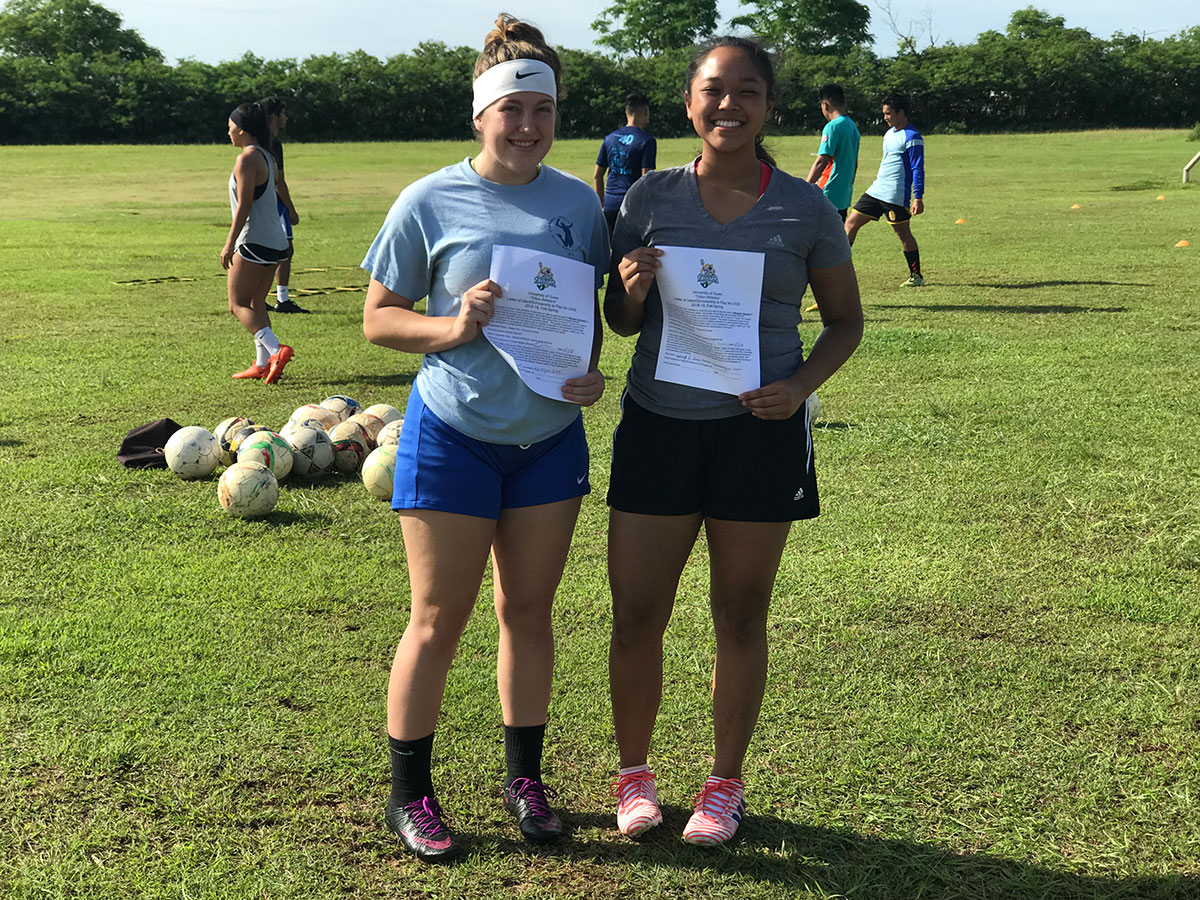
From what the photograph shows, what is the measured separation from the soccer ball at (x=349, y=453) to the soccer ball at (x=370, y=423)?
4.9 inches

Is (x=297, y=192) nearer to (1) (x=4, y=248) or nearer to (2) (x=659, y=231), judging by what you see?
(1) (x=4, y=248)

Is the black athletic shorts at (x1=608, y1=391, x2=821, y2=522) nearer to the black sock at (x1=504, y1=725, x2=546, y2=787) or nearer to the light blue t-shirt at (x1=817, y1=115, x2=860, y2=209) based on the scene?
the black sock at (x1=504, y1=725, x2=546, y2=787)

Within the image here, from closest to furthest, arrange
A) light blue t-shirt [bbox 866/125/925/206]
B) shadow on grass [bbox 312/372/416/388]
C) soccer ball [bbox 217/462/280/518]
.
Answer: soccer ball [bbox 217/462/280/518], shadow on grass [bbox 312/372/416/388], light blue t-shirt [bbox 866/125/925/206]

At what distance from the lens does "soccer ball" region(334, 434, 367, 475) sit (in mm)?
6879

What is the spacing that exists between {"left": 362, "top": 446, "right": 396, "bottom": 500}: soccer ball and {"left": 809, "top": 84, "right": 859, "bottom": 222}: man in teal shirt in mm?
7387

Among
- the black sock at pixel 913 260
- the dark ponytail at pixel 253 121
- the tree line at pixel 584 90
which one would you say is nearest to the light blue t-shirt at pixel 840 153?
the black sock at pixel 913 260

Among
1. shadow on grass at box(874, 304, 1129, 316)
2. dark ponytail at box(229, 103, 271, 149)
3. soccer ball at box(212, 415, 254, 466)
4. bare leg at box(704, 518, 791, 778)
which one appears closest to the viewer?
bare leg at box(704, 518, 791, 778)

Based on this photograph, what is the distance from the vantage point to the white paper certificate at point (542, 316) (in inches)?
118

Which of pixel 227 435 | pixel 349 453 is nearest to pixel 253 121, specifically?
pixel 227 435

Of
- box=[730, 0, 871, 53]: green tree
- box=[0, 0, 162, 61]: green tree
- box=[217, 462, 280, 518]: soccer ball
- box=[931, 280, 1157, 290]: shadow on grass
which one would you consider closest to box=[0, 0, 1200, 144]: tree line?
box=[730, 0, 871, 53]: green tree

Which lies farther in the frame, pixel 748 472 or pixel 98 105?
pixel 98 105

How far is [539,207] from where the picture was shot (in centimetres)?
307

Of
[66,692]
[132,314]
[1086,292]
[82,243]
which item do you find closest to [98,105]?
[82,243]

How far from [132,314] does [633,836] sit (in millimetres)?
10989
